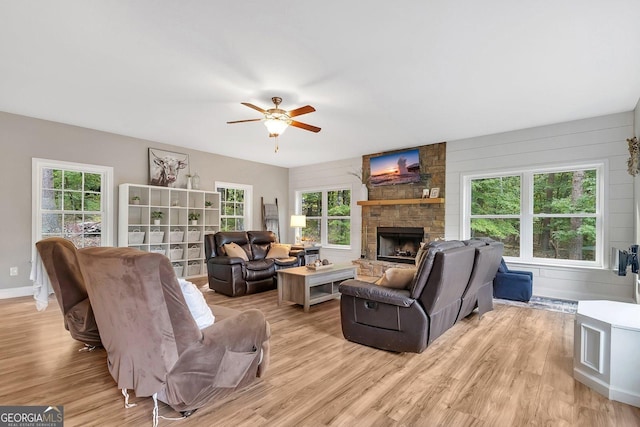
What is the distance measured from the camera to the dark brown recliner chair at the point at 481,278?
3268mm

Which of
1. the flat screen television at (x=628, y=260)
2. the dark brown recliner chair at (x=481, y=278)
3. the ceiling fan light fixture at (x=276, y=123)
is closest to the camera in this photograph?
the dark brown recliner chair at (x=481, y=278)

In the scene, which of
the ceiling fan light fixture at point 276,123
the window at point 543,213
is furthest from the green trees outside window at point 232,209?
the window at point 543,213

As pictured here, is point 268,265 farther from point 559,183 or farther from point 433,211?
point 559,183

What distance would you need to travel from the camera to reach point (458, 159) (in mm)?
5855

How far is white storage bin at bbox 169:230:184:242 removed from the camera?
6.07 m

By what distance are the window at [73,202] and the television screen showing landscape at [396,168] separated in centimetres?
508

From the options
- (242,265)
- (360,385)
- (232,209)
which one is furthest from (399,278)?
(232,209)

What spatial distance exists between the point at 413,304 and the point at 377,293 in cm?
32

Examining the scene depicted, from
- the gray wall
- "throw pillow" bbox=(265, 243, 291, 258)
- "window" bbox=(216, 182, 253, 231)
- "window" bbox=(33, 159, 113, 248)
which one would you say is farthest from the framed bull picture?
"throw pillow" bbox=(265, 243, 291, 258)

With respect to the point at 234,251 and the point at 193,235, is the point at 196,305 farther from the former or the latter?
the point at 193,235

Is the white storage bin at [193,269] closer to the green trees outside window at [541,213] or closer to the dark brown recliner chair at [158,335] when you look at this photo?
the dark brown recliner chair at [158,335]

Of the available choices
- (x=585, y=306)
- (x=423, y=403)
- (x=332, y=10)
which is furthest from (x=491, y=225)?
(x=332, y=10)

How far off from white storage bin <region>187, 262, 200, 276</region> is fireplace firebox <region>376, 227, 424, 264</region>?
377 centimetres

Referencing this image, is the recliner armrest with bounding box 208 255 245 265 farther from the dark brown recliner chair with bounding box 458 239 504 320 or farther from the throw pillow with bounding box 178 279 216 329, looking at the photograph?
the dark brown recliner chair with bounding box 458 239 504 320
